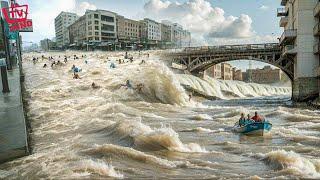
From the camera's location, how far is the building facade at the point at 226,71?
159 meters

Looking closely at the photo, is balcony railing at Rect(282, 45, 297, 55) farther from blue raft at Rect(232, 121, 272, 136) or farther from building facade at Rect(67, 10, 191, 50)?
building facade at Rect(67, 10, 191, 50)

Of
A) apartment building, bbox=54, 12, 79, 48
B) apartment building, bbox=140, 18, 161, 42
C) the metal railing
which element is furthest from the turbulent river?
apartment building, bbox=54, 12, 79, 48

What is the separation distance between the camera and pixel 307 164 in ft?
56.2

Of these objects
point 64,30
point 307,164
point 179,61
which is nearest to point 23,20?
point 307,164

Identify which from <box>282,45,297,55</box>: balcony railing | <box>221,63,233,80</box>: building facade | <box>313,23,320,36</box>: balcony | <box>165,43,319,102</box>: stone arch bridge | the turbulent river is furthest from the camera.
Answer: <box>221,63,233,80</box>: building facade

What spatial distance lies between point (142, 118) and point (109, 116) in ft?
8.99

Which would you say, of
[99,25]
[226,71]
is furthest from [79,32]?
[226,71]

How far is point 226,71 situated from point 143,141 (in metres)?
147

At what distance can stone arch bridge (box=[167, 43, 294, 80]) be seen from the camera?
7000 centimetres

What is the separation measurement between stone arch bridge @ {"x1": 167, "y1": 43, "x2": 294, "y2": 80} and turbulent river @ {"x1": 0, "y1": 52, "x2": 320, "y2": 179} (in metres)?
26.5

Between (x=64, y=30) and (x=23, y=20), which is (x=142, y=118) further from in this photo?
(x=64, y=30)

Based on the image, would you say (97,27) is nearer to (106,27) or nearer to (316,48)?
(106,27)

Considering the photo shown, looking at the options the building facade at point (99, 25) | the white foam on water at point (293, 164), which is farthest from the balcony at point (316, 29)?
the building facade at point (99, 25)

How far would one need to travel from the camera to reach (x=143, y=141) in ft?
72.4
